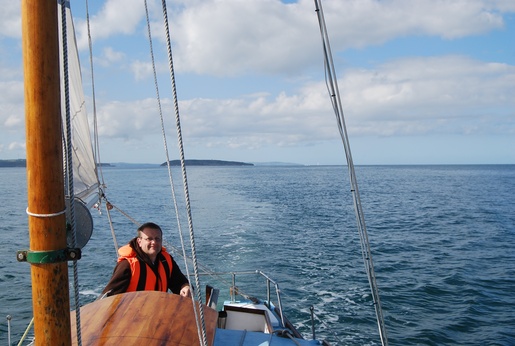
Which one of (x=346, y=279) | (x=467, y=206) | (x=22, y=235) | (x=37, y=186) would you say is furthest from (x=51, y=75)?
(x=467, y=206)

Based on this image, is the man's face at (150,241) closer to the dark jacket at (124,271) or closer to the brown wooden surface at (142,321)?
the dark jacket at (124,271)

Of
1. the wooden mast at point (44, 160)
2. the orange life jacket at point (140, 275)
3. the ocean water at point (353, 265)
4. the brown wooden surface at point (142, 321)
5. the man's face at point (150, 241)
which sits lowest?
the ocean water at point (353, 265)

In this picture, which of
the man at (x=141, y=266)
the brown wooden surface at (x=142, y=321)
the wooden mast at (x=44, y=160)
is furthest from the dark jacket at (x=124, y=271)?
the wooden mast at (x=44, y=160)

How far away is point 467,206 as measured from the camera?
1511 inches

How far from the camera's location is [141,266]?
4652mm

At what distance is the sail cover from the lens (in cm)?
657

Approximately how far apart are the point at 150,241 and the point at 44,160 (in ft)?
7.38

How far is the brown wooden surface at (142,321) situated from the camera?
3439 millimetres

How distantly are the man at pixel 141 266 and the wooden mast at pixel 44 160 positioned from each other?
6.43 ft

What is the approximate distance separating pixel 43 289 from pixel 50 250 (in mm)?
235

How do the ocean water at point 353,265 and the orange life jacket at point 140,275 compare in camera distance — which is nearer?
the orange life jacket at point 140,275

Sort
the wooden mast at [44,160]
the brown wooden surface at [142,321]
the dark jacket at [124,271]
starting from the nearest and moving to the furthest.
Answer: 1. the wooden mast at [44,160]
2. the brown wooden surface at [142,321]
3. the dark jacket at [124,271]

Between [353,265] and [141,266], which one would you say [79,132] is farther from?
[353,265]

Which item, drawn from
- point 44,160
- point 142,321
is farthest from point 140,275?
point 44,160
